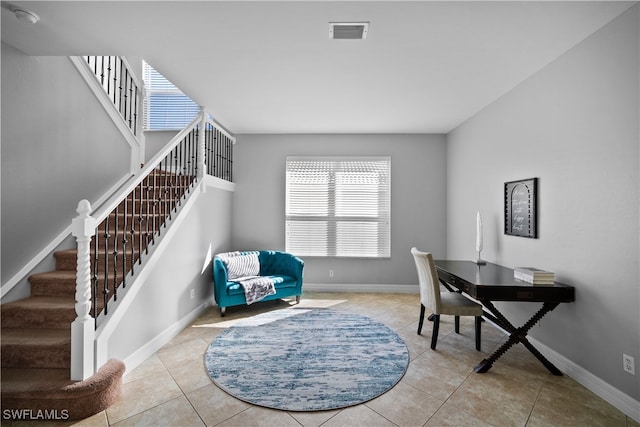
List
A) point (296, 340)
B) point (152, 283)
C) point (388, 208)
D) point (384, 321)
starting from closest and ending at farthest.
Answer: point (152, 283)
point (296, 340)
point (384, 321)
point (388, 208)

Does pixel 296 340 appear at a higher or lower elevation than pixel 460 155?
lower

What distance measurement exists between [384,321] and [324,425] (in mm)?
1946

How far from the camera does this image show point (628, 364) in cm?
198

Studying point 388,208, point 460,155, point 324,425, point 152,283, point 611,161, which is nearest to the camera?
point 324,425

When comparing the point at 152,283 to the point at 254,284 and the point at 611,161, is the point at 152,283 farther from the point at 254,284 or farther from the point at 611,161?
the point at 611,161

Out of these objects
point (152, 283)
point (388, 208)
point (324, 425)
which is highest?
point (388, 208)

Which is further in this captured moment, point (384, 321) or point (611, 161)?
point (384, 321)

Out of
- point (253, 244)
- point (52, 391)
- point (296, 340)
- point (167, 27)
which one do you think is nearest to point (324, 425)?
point (296, 340)

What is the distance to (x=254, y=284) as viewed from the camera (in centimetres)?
385

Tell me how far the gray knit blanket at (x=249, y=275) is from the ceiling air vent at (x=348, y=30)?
9.82 ft

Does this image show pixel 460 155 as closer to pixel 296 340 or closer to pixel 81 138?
pixel 296 340

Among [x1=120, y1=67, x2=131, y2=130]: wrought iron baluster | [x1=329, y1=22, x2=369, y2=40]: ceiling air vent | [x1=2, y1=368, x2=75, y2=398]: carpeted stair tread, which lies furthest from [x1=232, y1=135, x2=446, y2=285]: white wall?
[x1=2, y1=368, x2=75, y2=398]: carpeted stair tread

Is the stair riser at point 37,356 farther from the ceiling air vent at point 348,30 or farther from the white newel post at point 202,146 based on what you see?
the ceiling air vent at point 348,30
